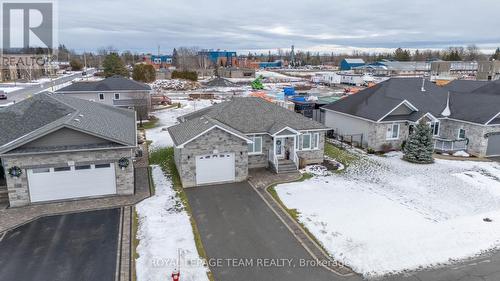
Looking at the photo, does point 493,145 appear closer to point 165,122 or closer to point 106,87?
point 165,122

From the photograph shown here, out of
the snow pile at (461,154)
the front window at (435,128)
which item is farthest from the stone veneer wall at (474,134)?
the front window at (435,128)

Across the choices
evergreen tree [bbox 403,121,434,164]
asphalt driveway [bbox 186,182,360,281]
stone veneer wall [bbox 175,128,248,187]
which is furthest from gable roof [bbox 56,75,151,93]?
evergreen tree [bbox 403,121,434,164]

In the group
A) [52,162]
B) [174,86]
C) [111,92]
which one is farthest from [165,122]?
[174,86]

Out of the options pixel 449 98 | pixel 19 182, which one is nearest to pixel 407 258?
pixel 19 182

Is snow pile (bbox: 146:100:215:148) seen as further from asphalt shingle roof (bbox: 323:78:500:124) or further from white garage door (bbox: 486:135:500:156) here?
white garage door (bbox: 486:135:500:156)

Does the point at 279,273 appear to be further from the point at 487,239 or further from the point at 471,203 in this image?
the point at 471,203
